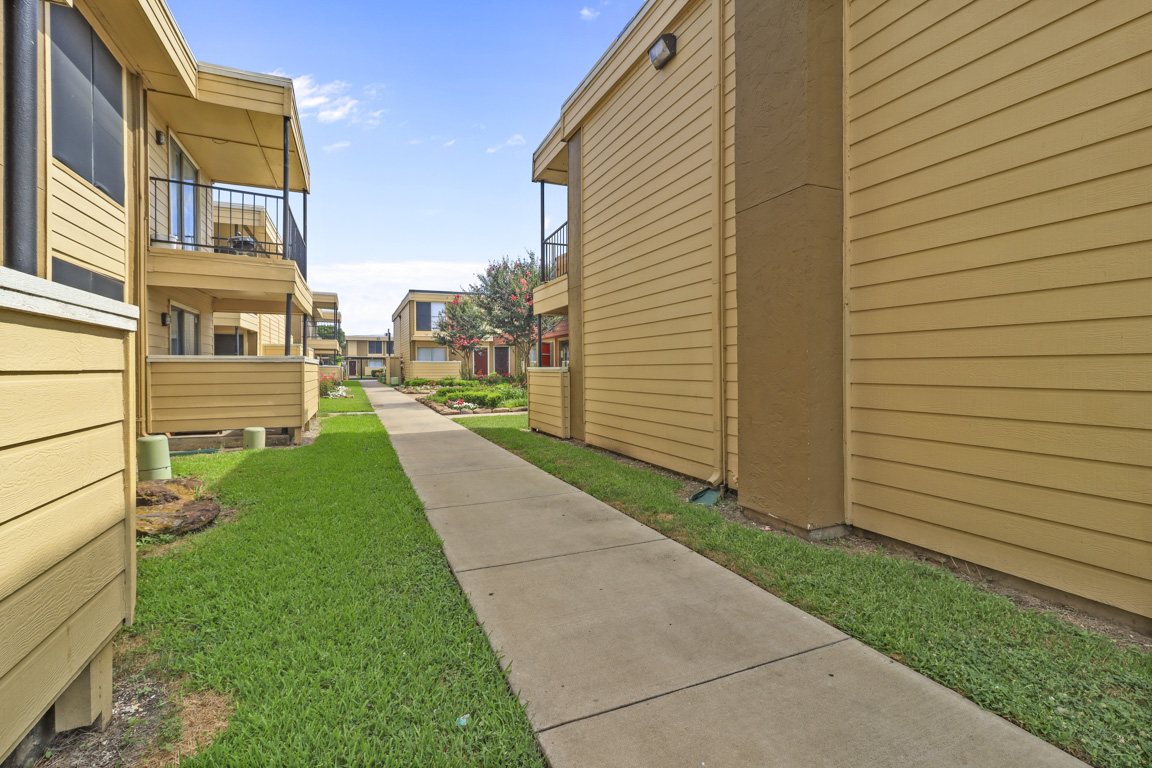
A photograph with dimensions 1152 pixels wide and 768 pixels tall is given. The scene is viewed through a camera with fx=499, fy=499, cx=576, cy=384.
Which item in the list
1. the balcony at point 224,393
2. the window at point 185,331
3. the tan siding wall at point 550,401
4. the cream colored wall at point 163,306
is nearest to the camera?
the balcony at point 224,393

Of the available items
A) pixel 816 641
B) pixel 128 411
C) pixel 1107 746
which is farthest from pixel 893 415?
pixel 128 411

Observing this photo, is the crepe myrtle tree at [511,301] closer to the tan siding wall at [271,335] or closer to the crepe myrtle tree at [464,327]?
the crepe myrtle tree at [464,327]

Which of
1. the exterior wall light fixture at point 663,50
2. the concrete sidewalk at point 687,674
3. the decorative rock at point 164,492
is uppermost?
the exterior wall light fixture at point 663,50

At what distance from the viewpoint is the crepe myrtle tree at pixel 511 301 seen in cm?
→ 2050

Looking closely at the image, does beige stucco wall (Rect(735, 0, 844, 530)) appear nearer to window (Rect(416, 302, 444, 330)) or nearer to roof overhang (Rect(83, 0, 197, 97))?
roof overhang (Rect(83, 0, 197, 97))

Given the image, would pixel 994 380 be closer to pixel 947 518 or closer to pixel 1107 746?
pixel 947 518

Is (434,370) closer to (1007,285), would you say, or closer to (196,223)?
(196,223)

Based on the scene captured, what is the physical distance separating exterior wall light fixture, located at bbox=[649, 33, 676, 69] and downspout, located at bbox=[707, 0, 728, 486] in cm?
69

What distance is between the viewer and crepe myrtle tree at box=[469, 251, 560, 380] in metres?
20.5

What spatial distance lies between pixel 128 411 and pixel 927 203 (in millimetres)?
4233

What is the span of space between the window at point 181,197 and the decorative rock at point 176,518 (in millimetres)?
5769

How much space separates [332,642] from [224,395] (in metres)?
6.35

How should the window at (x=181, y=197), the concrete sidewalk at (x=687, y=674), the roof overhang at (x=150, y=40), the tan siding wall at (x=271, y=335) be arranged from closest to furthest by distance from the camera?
the concrete sidewalk at (x=687, y=674)
the roof overhang at (x=150, y=40)
the window at (x=181, y=197)
the tan siding wall at (x=271, y=335)

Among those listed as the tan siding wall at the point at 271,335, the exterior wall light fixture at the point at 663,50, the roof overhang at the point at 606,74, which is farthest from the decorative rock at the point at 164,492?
the tan siding wall at the point at 271,335
